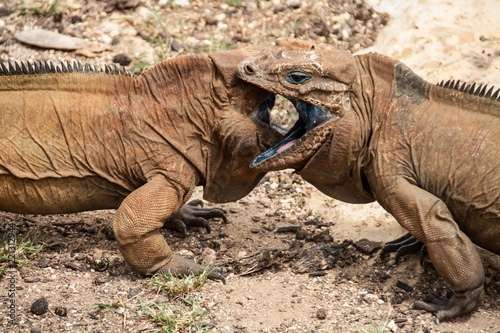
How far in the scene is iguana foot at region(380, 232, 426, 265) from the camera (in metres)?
6.00

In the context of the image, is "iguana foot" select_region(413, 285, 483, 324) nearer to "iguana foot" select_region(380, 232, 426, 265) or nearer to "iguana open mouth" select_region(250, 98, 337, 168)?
"iguana foot" select_region(380, 232, 426, 265)

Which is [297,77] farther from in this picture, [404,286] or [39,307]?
[39,307]

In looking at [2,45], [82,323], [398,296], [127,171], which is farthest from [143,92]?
[2,45]

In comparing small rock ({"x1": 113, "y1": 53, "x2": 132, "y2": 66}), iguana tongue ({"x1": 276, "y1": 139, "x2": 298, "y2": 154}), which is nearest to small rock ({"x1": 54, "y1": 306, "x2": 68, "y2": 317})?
iguana tongue ({"x1": 276, "y1": 139, "x2": 298, "y2": 154})

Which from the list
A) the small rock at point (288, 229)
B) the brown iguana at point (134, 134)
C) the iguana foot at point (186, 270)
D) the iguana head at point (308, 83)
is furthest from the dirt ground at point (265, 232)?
the iguana head at point (308, 83)

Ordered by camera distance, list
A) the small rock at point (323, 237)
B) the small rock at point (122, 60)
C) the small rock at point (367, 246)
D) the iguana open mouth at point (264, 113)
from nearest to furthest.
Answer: the iguana open mouth at point (264, 113)
the small rock at point (367, 246)
the small rock at point (323, 237)
the small rock at point (122, 60)

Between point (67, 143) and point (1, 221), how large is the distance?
62.3 inches

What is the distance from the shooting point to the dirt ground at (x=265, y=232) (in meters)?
5.16

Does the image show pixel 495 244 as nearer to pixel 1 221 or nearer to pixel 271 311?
pixel 271 311

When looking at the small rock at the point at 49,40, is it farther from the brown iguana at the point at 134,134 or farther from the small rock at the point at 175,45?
the brown iguana at the point at 134,134

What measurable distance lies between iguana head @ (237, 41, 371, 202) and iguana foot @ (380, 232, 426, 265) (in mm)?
1096

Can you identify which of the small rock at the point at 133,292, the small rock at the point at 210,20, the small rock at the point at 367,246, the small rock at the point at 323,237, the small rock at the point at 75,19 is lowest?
the small rock at the point at 323,237

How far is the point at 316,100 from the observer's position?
206 inches

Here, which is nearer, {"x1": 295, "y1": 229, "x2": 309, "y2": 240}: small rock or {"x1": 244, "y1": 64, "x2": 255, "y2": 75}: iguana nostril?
{"x1": 244, "y1": 64, "x2": 255, "y2": 75}: iguana nostril
